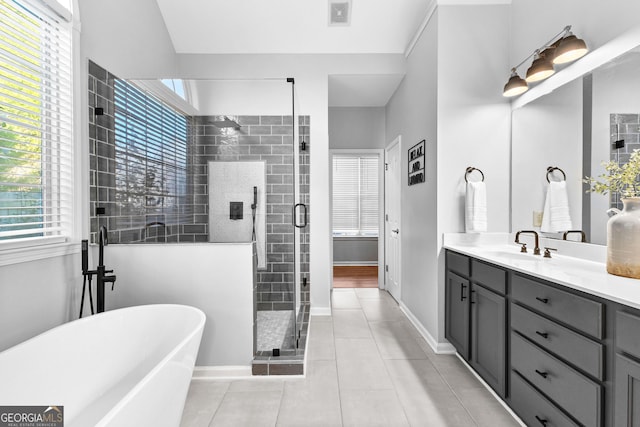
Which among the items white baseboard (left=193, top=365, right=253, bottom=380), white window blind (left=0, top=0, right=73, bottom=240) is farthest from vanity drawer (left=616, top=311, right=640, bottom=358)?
white window blind (left=0, top=0, right=73, bottom=240)

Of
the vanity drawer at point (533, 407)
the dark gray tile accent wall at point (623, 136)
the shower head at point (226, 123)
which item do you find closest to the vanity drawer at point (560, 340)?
the vanity drawer at point (533, 407)

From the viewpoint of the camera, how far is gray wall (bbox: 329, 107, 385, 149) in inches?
185

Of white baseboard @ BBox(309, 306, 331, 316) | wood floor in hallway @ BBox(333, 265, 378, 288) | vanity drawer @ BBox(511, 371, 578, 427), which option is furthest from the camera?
wood floor in hallway @ BBox(333, 265, 378, 288)

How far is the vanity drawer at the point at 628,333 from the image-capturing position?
3.49 feet

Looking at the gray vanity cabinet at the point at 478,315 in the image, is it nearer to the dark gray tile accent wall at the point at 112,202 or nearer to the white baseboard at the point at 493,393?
the white baseboard at the point at 493,393

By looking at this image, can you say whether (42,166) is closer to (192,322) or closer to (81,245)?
(81,245)

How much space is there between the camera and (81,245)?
6.63 feet

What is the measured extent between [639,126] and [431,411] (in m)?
1.87

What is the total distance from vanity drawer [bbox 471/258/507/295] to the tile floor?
0.71 m

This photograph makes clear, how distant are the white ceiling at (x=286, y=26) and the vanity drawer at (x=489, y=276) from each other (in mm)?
2322

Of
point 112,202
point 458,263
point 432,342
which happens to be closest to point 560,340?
point 458,263

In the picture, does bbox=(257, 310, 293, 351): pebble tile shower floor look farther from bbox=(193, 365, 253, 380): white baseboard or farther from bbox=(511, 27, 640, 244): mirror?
bbox=(511, 27, 640, 244): mirror

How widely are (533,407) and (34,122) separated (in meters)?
2.99

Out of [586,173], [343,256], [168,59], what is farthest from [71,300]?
[343,256]
